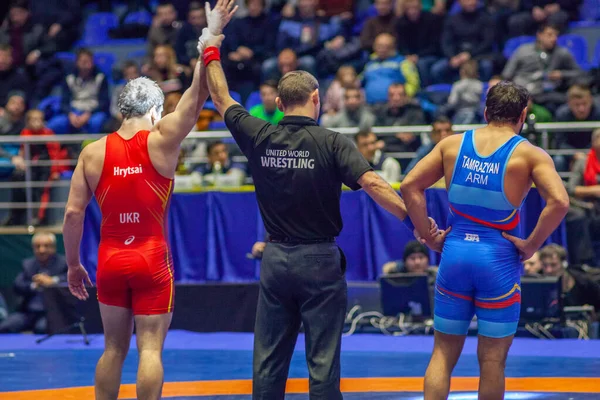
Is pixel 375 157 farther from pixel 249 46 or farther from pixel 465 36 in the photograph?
pixel 249 46

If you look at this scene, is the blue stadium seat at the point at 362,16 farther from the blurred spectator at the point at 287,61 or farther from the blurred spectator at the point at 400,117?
the blurred spectator at the point at 400,117

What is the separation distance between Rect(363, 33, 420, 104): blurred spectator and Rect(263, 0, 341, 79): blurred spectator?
44.5 inches

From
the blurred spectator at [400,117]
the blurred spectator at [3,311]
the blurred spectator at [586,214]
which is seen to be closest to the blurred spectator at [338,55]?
the blurred spectator at [400,117]

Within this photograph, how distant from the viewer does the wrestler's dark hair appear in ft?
15.4

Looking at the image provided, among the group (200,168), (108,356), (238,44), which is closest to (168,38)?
(238,44)

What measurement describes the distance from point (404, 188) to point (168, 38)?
958 centimetres

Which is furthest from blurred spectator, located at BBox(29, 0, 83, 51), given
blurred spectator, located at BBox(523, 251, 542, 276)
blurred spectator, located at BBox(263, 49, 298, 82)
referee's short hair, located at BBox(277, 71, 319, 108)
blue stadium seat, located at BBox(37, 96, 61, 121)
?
referee's short hair, located at BBox(277, 71, 319, 108)

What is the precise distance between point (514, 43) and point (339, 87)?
8.01ft

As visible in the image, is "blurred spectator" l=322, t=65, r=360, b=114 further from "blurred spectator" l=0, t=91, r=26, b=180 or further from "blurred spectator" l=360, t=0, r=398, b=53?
"blurred spectator" l=0, t=91, r=26, b=180

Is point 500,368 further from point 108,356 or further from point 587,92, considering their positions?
point 587,92

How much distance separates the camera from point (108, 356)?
505 centimetres

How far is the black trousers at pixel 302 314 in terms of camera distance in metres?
4.62

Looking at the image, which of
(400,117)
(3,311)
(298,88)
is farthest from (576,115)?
(3,311)

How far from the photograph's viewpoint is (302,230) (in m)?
4.67
